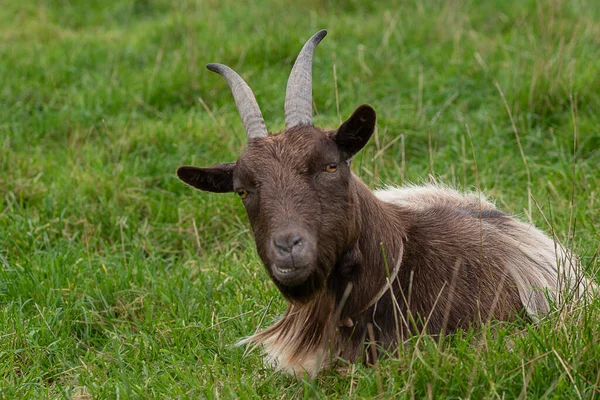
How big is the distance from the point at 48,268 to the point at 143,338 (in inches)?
44.3

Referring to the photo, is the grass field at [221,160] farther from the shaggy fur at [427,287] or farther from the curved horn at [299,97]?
the curved horn at [299,97]

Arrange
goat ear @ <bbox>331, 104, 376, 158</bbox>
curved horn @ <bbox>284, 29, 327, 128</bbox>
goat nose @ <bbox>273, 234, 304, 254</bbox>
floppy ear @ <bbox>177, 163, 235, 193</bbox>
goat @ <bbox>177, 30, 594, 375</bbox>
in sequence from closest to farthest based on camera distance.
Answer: goat nose @ <bbox>273, 234, 304, 254</bbox>
goat @ <bbox>177, 30, 594, 375</bbox>
goat ear @ <bbox>331, 104, 376, 158</bbox>
curved horn @ <bbox>284, 29, 327, 128</bbox>
floppy ear @ <bbox>177, 163, 235, 193</bbox>

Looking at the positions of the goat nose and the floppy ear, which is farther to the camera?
the floppy ear

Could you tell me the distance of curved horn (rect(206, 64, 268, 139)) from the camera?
4191 mm

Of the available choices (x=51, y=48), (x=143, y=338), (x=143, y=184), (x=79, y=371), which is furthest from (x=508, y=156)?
(x=51, y=48)

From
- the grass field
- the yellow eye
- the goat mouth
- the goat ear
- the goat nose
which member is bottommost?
the grass field

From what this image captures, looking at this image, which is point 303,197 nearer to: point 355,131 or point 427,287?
point 355,131

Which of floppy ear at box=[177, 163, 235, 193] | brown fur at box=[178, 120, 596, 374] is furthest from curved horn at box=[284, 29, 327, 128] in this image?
floppy ear at box=[177, 163, 235, 193]

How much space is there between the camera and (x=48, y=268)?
5.59 metres

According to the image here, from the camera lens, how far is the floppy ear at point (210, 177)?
169 inches

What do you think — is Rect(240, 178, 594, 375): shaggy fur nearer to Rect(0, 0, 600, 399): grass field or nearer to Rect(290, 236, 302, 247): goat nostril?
Rect(0, 0, 600, 399): grass field

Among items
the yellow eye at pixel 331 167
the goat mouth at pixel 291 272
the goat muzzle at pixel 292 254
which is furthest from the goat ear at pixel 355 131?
the goat mouth at pixel 291 272

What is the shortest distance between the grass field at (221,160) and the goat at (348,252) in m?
0.18

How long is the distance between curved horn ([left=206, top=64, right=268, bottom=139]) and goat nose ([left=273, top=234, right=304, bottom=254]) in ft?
2.22
